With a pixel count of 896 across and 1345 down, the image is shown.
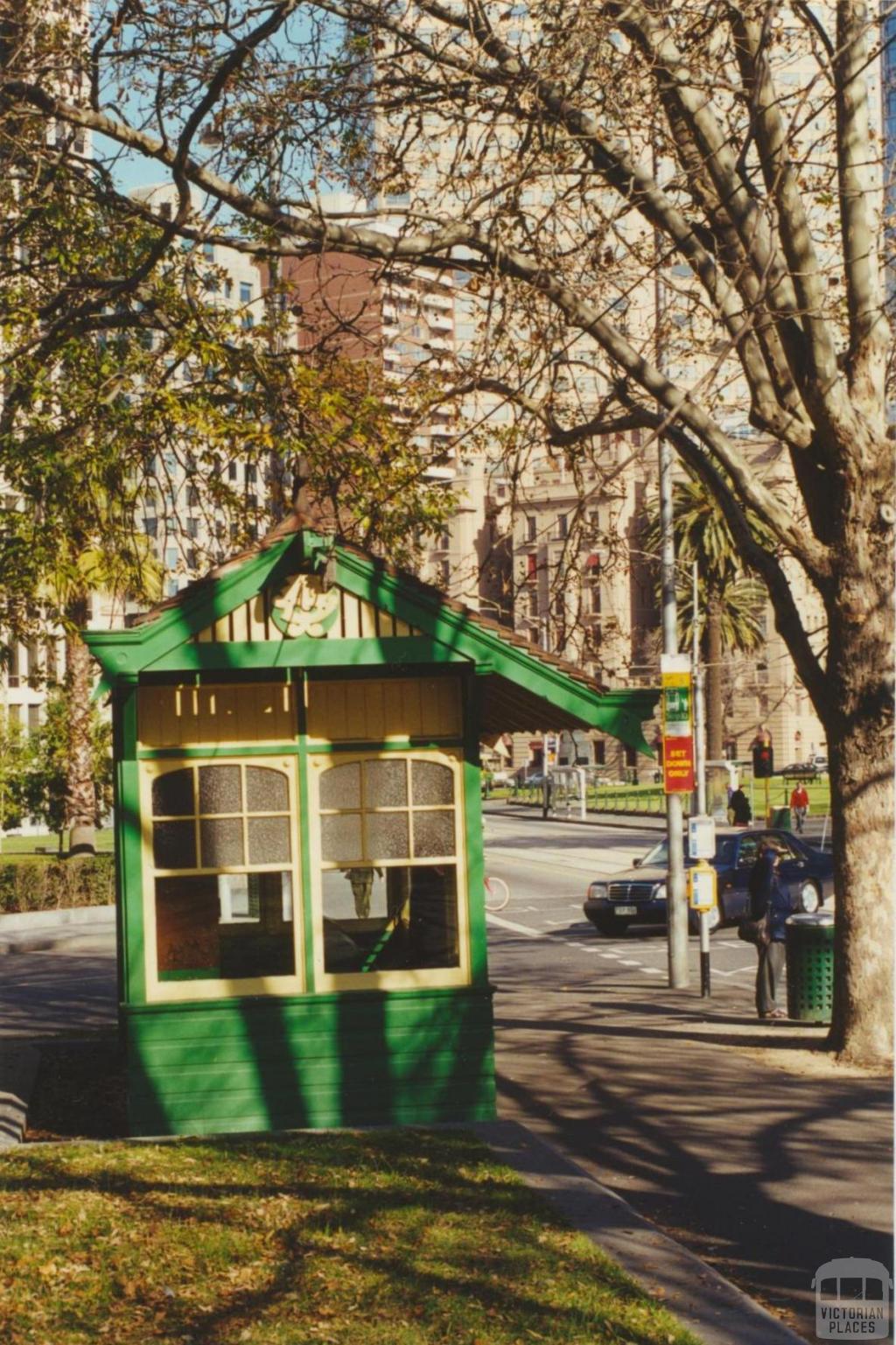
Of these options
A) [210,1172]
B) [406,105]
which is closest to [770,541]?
[406,105]

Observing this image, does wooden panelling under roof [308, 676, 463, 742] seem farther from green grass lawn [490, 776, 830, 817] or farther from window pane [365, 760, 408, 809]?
green grass lawn [490, 776, 830, 817]

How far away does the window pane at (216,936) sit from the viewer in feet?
37.7

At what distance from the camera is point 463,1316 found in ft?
23.4

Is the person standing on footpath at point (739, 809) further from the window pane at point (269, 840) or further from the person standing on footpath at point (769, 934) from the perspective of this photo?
the window pane at point (269, 840)

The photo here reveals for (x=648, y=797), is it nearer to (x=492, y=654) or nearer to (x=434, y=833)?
(x=434, y=833)

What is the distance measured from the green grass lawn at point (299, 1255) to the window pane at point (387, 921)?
1482 millimetres

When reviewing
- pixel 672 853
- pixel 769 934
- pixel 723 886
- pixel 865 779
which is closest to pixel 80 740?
pixel 723 886

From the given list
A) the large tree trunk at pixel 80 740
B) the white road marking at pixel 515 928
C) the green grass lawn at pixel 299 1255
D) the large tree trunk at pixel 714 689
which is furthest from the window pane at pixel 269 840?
the large tree trunk at pixel 714 689

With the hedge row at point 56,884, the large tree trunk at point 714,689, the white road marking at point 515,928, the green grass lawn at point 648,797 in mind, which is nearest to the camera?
the white road marking at point 515,928

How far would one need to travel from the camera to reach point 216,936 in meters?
11.5

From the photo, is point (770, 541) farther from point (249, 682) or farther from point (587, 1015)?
point (249, 682)

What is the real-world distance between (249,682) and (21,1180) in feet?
11.6

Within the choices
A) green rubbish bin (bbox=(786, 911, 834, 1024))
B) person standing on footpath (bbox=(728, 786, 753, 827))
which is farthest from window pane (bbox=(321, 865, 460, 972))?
person standing on footpath (bbox=(728, 786, 753, 827))

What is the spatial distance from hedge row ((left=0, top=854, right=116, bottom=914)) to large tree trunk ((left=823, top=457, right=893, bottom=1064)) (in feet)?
65.4
